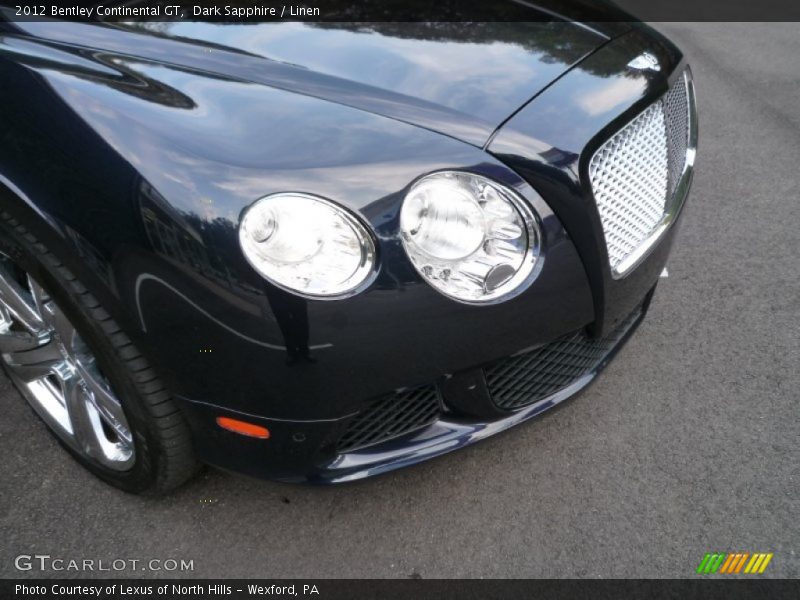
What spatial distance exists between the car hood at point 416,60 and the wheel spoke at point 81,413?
40.1 inches

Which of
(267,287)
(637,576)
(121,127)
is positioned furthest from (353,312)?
(637,576)

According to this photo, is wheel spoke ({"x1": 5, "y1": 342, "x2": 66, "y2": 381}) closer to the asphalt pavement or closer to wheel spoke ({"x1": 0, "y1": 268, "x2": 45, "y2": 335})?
wheel spoke ({"x1": 0, "y1": 268, "x2": 45, "y2": 335})

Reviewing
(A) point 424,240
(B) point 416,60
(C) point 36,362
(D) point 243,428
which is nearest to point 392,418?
(D) point 243,428

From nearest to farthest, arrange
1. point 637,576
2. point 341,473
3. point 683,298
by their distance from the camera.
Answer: point 341,473
point 637,576
point 683,298

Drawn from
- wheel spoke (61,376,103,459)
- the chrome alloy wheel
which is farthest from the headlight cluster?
wheel spoke (61,376,103,459)

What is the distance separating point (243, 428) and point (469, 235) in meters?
0.68

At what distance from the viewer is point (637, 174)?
6.24 ft

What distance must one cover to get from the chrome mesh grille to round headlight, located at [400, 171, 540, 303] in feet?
0.90

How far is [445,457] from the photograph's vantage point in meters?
1.81

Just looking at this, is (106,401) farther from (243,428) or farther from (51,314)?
(243,428)

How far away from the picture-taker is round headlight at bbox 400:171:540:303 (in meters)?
1.53

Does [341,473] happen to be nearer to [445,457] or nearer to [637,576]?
[445,457]

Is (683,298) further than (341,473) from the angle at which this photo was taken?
Yes

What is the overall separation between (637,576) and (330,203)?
1.26 meters
